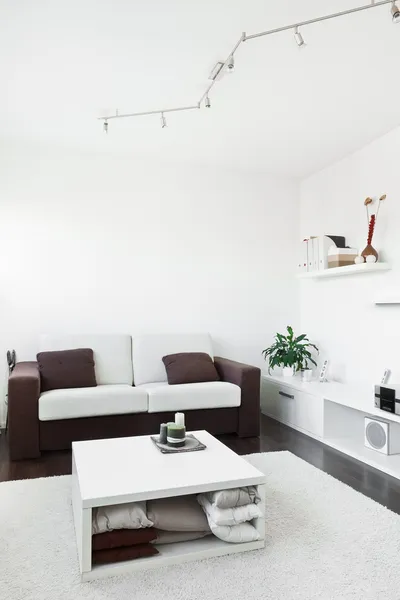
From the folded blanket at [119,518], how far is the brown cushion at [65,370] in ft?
6.62

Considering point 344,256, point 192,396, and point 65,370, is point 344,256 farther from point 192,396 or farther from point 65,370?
point 65,370

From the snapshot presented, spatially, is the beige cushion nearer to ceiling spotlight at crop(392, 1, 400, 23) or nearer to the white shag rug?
the white shag rug

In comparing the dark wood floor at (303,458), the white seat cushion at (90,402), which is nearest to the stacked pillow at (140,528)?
the dark wood floor at (303,458)

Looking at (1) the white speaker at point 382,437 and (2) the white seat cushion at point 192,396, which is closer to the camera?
(1) the white speaker at point 382,437

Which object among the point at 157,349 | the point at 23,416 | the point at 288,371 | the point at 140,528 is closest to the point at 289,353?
the point at 288,371

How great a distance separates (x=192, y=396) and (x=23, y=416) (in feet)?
4.39

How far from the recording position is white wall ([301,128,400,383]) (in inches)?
161

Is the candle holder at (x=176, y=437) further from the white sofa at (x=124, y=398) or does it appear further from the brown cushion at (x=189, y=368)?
the brown cushion at (x=189, y=368)

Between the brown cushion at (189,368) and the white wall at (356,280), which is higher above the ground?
the white wall at (356,280)

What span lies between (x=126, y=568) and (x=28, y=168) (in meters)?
3.80

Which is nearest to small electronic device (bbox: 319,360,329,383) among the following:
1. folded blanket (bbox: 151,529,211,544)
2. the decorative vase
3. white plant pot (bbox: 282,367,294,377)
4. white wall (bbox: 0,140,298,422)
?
white plant pot (bbox: 282,367,294,377)

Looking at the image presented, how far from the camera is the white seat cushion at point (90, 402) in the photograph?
3672 millimetres

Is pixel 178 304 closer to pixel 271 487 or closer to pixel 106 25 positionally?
pixel 271 487

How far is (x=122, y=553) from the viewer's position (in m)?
2.11
